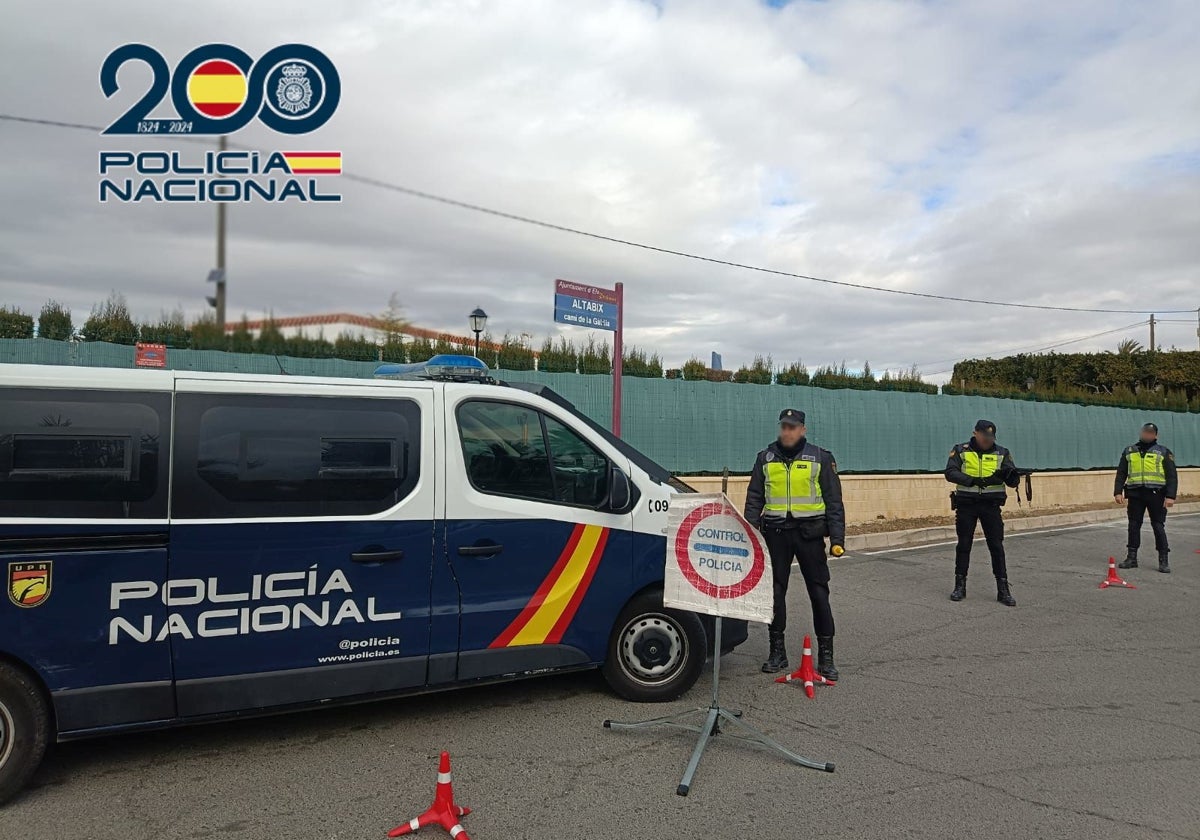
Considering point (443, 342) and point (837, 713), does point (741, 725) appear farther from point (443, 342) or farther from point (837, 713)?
point (443, 342)

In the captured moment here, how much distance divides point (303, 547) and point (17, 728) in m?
1.43

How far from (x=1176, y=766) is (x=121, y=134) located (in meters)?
7.28

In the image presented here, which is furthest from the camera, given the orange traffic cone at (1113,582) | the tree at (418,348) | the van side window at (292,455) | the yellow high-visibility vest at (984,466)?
the orange traffic cone at (1113,582)

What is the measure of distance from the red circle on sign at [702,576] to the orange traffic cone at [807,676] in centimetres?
129

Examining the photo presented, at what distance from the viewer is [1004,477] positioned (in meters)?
8.62

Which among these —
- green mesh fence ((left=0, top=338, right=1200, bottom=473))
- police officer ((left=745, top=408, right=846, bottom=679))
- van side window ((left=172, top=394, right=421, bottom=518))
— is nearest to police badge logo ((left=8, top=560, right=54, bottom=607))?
van side window ((left=172, top=394, right=421, bottom=518))

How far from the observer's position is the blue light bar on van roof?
5.11m

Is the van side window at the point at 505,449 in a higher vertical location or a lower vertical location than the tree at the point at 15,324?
lower

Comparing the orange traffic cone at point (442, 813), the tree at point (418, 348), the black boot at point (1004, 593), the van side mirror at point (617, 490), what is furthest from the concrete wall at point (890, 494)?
the orange traffic cone at point (442, 813)

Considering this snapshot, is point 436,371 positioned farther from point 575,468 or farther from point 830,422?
point 830,422

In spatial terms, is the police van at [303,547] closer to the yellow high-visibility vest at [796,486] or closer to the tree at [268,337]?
the tree at [268,337]

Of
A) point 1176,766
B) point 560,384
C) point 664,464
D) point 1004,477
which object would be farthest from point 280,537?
point 664,464

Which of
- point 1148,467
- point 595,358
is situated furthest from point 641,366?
point 1148,467

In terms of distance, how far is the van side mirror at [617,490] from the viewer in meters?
5.14
